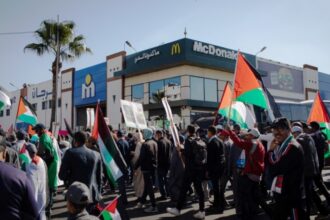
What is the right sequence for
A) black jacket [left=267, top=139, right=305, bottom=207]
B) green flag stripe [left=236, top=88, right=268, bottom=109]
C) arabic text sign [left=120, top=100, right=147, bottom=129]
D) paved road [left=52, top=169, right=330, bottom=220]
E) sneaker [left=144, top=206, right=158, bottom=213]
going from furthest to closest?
arabic text sign [left=120, top=100, right=147, bottom=129]
sneaker [left=144, top=206, right=158, bottom=213]
paved road [left=52, top=169, right=330, bottom=220]
green flag stripe [left=236, top=88, right=268, bottom=109]
black jacket [left=267, top=139, right=305, bottom=207]

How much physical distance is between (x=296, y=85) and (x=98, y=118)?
128 ft

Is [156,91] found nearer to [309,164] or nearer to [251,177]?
[309,164]

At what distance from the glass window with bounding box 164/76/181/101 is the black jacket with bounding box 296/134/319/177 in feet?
66.0

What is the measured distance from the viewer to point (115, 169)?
4.95 m

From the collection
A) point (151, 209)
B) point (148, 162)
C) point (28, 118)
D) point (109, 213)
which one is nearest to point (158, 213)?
point (151, 209)

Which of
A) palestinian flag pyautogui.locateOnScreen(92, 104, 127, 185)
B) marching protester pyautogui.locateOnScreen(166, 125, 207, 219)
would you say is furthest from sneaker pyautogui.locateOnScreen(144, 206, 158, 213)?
palestinian flag pyautogui.locateOnScreen(92, 104, 127, 185)

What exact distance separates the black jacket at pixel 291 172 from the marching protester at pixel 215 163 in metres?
3.26

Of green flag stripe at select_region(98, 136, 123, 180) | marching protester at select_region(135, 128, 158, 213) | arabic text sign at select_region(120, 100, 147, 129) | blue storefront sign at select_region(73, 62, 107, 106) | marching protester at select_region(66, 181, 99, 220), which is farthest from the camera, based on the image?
blue storefront sign at select_region(73, 62, 107, 106)

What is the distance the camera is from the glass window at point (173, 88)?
88.7ft

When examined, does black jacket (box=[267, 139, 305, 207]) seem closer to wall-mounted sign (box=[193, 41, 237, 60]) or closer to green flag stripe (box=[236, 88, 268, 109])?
green flag stripe (box=[236, 88, 268, 109])

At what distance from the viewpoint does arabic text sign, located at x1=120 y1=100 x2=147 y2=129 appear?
962 cm

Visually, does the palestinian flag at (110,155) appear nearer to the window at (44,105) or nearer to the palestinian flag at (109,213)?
the palestinian flag at (109,213)

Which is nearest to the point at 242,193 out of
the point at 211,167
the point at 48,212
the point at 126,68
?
the point at 211,167

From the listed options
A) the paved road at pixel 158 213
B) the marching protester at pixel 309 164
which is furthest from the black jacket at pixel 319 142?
the paved road at pixel 158 213
